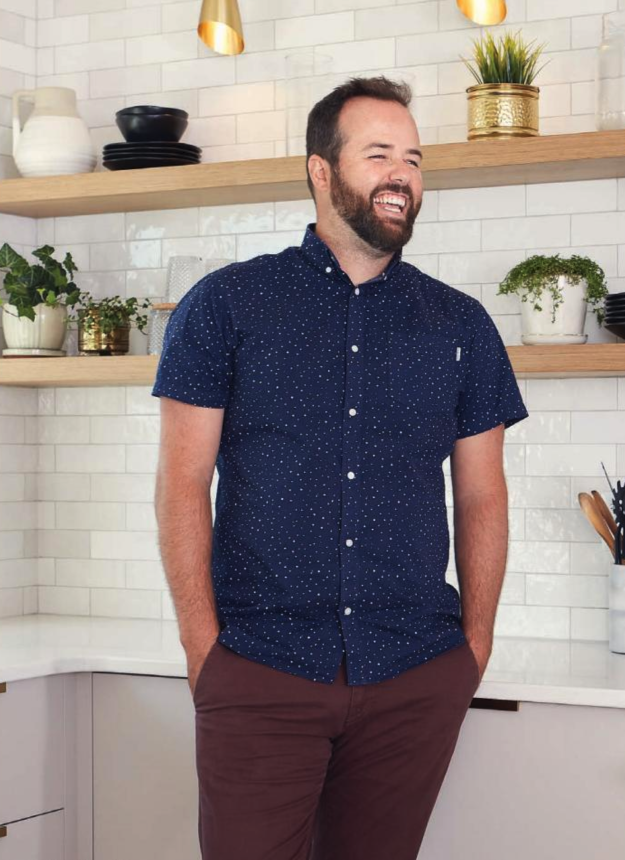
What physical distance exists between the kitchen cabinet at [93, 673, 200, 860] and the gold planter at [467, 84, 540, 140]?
1.51m

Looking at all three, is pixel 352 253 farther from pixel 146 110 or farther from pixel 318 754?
pixel 146 110

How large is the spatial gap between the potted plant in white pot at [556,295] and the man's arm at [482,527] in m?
0.63

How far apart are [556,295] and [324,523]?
42.6 inches

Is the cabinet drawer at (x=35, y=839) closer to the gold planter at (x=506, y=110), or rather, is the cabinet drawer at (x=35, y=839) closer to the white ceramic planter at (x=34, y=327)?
the white ceramic planter at (x=34, y=327)

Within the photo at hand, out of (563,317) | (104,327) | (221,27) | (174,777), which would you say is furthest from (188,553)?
(221,27)

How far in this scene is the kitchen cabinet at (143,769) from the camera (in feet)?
9.20

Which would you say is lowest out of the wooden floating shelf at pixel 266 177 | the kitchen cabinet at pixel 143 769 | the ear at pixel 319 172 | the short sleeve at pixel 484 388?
the kitchen cabinet at pixel 143 769

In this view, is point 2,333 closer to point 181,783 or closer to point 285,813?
point 181,783

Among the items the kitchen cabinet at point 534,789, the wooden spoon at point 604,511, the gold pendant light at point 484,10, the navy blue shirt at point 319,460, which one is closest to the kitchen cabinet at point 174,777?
the kitchen cabinet at point 534,789

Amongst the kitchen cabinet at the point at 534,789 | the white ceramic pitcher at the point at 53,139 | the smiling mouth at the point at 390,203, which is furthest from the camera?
the white ceramic pitcher at the point at 53,139

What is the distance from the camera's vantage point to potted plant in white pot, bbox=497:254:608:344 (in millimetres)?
2902

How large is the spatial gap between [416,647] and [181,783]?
0.94 m

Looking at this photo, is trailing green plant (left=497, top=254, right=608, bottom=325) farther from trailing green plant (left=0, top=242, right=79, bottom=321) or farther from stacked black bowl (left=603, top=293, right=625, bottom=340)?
trailing green plant (left=0, top=242, right=79, bottom=321)

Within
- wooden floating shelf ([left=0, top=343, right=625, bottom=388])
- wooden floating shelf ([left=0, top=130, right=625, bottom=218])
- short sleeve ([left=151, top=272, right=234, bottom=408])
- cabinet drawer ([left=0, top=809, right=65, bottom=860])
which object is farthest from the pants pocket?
wooden floating shelf ([left=0, top=130, right=625, bottom=218])
